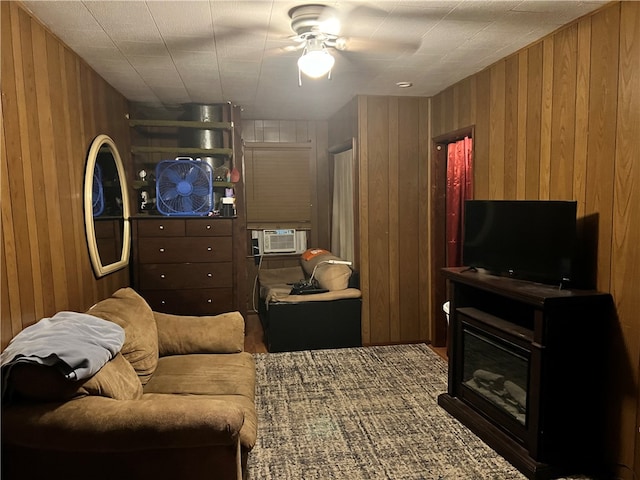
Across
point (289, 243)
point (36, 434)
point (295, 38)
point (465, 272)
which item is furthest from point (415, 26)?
point (289, 243)

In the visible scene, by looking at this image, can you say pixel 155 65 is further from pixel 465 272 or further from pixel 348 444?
pixel 348 444

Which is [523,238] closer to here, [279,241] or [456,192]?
[456,192]

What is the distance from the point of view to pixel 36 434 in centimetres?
159

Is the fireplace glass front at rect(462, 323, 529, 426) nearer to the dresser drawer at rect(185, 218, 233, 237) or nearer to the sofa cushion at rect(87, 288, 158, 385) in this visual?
the sofa cushion at rect(87, 288, 158, 385)

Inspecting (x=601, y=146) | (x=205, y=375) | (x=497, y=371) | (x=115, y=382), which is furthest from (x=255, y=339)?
(x=601, y=146)

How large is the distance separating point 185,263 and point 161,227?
37 centimetres

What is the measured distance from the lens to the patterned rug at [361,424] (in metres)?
2.38

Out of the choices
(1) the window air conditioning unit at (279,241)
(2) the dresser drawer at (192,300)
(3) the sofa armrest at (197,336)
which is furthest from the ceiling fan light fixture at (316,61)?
(1) the window air conditioning unit at (279,241)

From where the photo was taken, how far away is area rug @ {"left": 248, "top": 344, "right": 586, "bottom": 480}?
93.4 inches

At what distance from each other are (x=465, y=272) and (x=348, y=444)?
4.19ft

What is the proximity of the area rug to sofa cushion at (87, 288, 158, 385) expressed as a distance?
2.52 feet

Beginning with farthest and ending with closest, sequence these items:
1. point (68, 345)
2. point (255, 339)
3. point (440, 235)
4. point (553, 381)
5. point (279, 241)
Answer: point (279, 241), point (255, 339), point (440, 235), point (553, 381), point (68, 345)

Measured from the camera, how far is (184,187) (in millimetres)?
4137

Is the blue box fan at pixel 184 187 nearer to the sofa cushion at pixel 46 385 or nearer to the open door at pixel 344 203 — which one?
the open door at pixel 344 203
